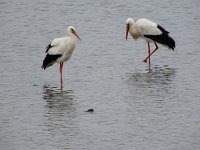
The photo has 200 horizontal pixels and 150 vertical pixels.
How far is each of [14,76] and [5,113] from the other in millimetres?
2942

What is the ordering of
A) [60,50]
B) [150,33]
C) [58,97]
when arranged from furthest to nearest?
[150,33], [60,50], [58,97]

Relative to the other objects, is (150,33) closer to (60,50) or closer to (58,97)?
(60,50)

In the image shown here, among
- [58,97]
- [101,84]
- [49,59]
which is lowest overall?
[58,97]

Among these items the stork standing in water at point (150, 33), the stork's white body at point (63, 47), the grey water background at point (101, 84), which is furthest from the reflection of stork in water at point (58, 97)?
the stork standing in water at point (150, 33)

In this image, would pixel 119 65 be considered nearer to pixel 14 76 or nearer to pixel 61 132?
pixel 14 76

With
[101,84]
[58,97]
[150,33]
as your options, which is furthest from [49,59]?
[150,33]

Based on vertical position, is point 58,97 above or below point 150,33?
below

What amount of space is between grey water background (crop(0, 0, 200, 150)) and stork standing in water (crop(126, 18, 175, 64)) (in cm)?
36

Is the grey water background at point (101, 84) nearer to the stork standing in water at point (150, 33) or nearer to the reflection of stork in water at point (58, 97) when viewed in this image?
the reflection of stork in water at point (58, 97)

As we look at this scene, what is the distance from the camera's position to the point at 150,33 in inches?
762

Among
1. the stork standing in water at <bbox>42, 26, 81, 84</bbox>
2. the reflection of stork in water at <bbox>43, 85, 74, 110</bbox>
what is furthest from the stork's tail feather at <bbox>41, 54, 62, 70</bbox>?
the reflection of stork in water at <bbox>43, 85, 74, 110</bbox>

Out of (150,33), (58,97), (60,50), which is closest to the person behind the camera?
(58,97)

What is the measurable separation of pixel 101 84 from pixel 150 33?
3366 mm

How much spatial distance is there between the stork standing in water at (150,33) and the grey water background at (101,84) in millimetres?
362
